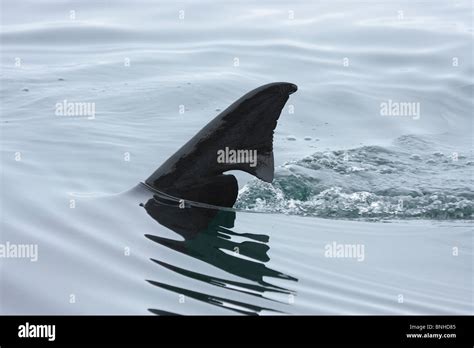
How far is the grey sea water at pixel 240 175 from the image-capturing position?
308 inches

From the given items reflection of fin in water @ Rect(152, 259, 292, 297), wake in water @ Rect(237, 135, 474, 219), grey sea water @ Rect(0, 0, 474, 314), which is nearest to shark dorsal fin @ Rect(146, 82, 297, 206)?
grey sea water @ Rect(0, 0, 474, 314)

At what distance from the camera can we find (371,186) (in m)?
11.6

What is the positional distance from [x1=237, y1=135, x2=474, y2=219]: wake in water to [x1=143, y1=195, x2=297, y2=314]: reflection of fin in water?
45.5 inches

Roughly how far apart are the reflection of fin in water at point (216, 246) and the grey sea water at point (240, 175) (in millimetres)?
26

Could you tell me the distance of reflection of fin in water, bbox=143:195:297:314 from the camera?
306 inches

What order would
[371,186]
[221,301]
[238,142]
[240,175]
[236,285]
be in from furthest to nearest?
[240,175], [371,186], [238,142], [236,285], [221,301]

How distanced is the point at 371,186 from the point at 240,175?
1.72 meters

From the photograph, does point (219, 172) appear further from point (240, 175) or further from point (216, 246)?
point (240, 175)

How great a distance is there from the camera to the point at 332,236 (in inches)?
377

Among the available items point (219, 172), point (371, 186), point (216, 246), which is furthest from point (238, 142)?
point (371, 186)

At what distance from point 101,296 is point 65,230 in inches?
66.7

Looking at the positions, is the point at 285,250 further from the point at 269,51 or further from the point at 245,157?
Result: the point at 269,51

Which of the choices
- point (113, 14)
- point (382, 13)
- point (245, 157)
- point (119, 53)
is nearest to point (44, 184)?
point (245, 157)

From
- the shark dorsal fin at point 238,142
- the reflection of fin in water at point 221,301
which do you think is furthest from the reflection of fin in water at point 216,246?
the shark dorsal fin at point 238,142
